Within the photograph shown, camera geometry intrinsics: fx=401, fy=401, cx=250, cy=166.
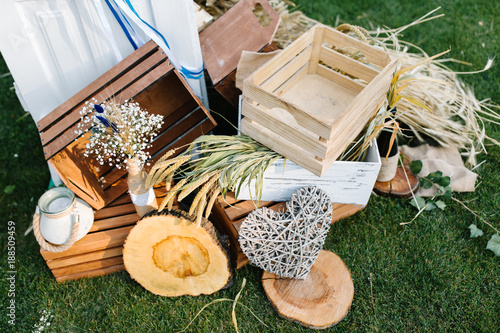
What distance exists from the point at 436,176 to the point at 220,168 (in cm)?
166

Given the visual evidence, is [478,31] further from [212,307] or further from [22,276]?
[22,276]

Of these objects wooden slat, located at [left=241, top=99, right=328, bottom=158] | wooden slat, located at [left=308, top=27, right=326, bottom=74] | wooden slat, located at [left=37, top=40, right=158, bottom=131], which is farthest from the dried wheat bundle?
wooden slat, located at [left=308, top=27, right=326, bottom=74]

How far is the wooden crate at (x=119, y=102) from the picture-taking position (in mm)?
2207

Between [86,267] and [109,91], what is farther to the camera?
[86,267]

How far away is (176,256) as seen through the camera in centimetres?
236

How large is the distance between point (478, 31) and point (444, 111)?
1680 mm

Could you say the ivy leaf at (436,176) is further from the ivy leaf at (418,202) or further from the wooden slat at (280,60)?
the wooden slat at (280,60)

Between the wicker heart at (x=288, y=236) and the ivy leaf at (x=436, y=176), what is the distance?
1.07 m

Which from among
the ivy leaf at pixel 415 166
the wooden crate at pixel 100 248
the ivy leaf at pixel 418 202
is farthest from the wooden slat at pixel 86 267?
the ivy leaf at pixel 415 166

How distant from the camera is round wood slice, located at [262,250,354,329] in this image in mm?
2318

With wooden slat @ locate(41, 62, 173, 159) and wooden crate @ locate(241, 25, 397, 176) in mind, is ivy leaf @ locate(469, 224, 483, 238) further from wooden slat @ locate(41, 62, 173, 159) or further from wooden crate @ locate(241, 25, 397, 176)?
wooden slat @ locate(41, 62, 173, 159)

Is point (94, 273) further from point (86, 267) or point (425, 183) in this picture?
point (425, 183)

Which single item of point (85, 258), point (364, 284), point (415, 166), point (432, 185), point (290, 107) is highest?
point (290, 107)

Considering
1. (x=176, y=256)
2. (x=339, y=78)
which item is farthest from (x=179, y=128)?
(x=339, y=78)
